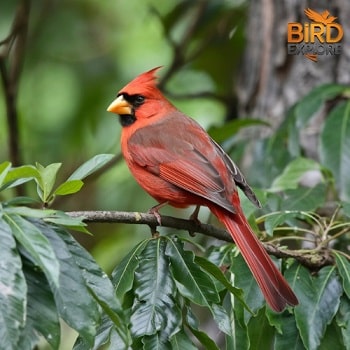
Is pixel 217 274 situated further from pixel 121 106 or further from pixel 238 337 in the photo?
pixel 121 106

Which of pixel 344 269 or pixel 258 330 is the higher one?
pixel 344 269

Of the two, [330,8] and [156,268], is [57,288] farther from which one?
[330,8]

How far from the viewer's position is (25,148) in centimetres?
527

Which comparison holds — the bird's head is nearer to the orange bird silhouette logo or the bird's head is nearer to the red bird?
the red bird

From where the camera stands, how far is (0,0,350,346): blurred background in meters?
4.15

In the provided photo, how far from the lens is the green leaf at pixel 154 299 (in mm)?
2148

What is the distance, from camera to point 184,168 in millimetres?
3076

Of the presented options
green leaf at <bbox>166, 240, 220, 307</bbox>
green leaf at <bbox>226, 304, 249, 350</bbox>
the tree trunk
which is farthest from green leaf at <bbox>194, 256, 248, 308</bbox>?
the tree trunk

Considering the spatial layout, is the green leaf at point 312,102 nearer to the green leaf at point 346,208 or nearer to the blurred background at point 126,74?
the blurred background at point 126,74

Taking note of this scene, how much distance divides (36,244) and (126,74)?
383cm

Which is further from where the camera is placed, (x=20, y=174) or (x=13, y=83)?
(x=13, y=83)

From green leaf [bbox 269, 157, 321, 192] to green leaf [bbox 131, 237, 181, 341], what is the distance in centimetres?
100

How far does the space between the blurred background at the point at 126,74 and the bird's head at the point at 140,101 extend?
35 centimetres

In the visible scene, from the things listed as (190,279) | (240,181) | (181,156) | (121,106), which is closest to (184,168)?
(181,156)
